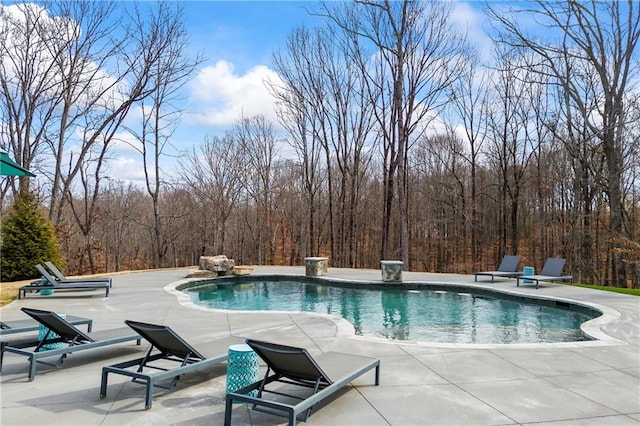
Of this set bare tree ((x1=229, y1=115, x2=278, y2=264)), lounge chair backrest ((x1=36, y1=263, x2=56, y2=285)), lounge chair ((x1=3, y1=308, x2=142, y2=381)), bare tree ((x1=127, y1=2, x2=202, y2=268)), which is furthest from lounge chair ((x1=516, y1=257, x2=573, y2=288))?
bare tree ((x1=127, y1=2, x2=202, y2=268))

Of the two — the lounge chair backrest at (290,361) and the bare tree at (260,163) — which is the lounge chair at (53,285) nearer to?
the lounge chair backrest at (290,361)

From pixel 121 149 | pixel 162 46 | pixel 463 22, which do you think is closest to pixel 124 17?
pixel 162 46

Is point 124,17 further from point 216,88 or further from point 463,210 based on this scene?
point 463,210

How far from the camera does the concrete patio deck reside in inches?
133

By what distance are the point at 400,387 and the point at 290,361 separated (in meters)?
1.34

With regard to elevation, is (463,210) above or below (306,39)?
below

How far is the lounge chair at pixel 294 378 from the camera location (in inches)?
121

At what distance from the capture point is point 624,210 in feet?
68.0

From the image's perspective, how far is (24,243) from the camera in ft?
42.5

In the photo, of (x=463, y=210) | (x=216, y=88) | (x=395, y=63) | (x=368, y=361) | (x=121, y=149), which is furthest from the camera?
(x=463, y=210)

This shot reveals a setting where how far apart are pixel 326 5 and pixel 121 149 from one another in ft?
39.3

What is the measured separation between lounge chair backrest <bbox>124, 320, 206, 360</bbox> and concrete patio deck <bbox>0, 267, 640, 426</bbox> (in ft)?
1.04

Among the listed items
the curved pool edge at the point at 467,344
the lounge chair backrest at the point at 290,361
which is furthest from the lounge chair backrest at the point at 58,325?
the curved pool edge at the point at 467,344

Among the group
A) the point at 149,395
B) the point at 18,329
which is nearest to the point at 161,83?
the point at 18,329
